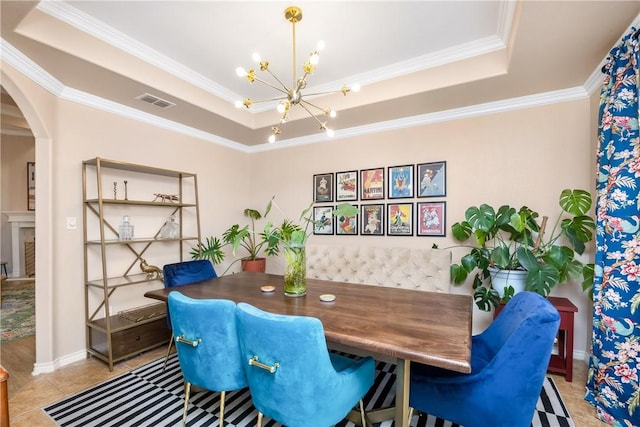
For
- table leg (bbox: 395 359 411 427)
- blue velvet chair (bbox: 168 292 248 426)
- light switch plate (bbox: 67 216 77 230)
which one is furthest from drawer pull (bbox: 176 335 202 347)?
light switch plate (bbox: 67 216 77 230)

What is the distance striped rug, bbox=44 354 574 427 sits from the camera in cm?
181

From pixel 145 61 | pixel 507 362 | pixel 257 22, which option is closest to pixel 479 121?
pixel 257 22

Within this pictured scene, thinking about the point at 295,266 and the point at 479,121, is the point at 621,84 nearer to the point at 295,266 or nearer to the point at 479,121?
the point at 479,121

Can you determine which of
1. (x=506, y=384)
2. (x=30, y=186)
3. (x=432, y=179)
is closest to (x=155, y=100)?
(x=432, y=179)

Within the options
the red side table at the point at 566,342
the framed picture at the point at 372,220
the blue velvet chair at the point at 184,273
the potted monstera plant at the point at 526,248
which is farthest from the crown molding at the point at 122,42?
the red side table at the point at 566,342

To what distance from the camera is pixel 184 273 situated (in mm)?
2568

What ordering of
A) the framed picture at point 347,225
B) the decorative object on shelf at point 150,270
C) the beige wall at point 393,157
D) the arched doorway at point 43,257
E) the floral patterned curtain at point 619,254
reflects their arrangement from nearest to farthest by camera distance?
the floral patterned curtain at point 619,254 < the arched doorway at point 43,257 < the beige wall at point 393,157 < the decorative object on shelf at point 150,270 < the framed picture at point 347,225

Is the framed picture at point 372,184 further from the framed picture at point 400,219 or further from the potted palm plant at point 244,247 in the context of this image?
the potted palm plant at point 244,247

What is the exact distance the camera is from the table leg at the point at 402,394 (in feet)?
4.22

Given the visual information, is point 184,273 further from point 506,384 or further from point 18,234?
point 18,234

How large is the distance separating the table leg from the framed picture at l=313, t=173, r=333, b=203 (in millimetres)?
2725

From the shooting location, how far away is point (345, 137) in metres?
3.79

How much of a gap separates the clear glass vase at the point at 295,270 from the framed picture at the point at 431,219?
1.79 m

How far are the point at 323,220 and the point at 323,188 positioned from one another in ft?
1.46
